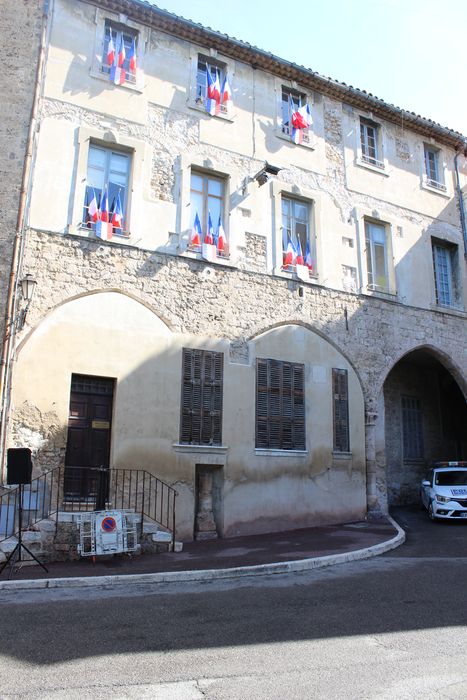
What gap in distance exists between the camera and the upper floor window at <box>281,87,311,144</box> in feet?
46.7

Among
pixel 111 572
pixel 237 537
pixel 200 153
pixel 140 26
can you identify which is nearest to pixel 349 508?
pixel 237 537

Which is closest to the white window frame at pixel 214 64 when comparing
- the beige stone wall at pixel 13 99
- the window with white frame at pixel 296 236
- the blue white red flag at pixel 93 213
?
the window with white frame at pixel 296 236

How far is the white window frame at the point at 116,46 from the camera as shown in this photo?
467 inches

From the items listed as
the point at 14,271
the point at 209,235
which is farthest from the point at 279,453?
the point at 14,271

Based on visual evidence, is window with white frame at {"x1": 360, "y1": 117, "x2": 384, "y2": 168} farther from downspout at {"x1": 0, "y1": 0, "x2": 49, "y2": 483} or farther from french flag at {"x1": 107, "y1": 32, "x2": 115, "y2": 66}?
downspout at {"x1": 0, "y1": 0, "x2": 49, "y2": 483}

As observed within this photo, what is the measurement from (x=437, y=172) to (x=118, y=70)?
9976mm

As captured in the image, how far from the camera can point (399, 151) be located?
16344mm

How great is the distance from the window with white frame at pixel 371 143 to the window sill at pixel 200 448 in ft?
29.3

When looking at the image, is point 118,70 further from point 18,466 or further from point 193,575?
point 193,575

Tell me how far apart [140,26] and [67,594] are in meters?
11.5

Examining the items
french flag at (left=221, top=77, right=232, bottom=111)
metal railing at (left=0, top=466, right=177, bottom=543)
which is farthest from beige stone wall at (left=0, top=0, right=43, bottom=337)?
french flag at (left=221, top=77, right=232, bottom=111)

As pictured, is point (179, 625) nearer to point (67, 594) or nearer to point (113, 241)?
point (67, 594)

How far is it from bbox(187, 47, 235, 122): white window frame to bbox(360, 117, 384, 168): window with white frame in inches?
164

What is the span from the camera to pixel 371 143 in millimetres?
15969
